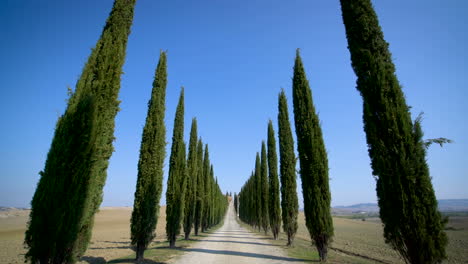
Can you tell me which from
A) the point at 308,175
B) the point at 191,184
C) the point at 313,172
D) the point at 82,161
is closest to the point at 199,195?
the point at 191,184

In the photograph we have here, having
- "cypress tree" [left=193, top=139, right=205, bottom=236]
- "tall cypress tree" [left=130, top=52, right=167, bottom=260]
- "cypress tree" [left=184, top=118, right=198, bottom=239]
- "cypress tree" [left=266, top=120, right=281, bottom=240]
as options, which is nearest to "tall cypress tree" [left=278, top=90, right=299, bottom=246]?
"cypress tree" [left=266, top=120, right=281, bottom=240]

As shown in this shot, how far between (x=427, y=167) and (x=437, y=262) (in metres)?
2.07

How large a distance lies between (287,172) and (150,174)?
11.0m

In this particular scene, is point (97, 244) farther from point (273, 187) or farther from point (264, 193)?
point (264, 193)

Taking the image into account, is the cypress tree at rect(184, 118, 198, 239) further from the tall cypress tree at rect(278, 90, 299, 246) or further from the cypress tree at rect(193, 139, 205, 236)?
the tall cypress tree at rect(278, 90, 299, 246)

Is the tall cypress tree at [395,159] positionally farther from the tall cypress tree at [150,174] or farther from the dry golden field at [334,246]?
the tall cypress tree at [150,174]

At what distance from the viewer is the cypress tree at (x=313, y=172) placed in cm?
1015

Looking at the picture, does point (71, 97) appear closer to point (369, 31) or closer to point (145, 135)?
point (145, 135)

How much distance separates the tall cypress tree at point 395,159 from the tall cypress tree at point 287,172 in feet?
36.6

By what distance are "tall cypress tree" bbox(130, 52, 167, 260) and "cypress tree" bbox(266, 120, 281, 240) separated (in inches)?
465

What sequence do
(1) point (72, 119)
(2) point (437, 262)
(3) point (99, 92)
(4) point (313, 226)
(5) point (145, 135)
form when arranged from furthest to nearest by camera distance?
(5) point (145, 135)
(4) point (313, 226)
(3) point (99, 92)
(1) point (72, 119)
(2) point (437, 262)

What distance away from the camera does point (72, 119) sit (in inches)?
222

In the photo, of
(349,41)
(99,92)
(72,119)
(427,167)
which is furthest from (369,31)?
(72,119)

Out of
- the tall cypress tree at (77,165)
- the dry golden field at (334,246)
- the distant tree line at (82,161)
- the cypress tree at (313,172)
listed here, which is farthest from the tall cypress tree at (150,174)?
the cypress tree at (313,172)
